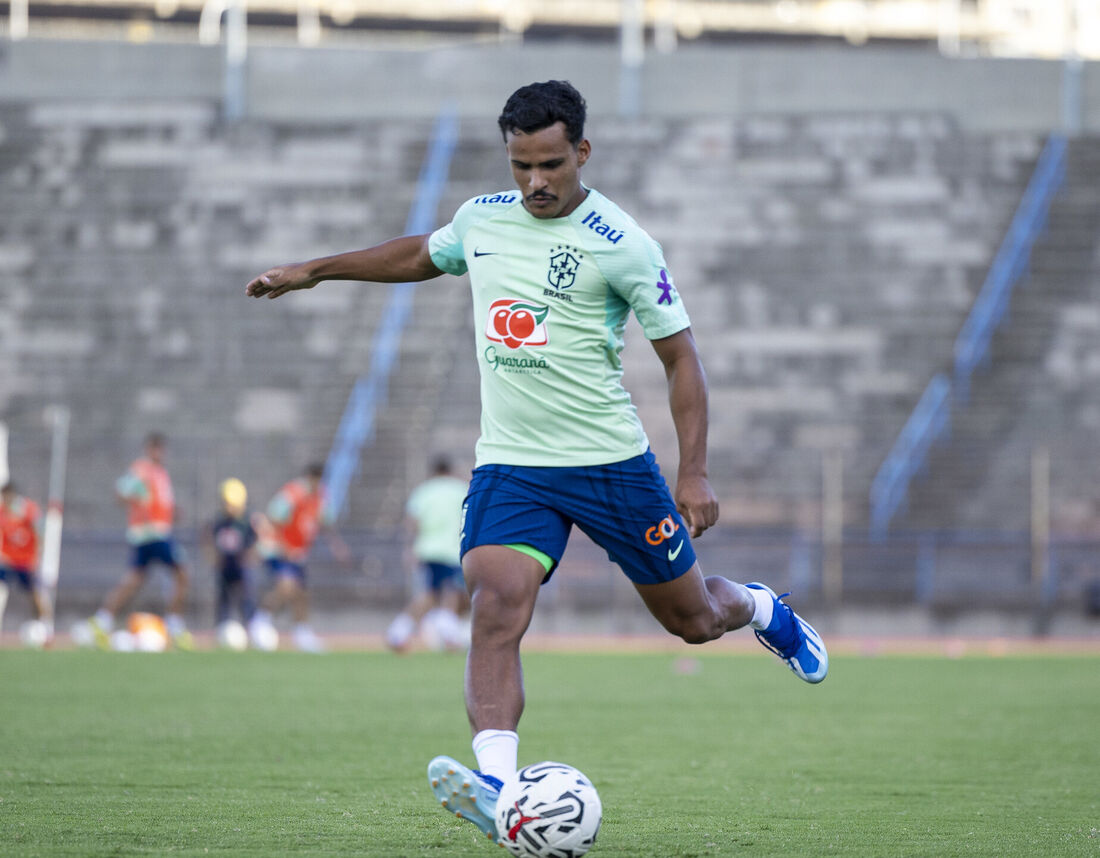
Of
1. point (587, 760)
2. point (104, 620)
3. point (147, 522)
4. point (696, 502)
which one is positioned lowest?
point (104, 620)

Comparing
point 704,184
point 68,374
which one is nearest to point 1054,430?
point 704,184

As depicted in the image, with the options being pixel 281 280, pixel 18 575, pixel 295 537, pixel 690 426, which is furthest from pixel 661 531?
pixel 18 575

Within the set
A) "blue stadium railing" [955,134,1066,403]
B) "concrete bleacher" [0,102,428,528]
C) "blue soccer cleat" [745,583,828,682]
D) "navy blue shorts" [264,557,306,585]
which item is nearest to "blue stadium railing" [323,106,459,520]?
"concrete bleacher" [0,102,428,528]

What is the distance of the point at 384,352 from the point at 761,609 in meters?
19.7

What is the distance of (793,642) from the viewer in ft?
20.7

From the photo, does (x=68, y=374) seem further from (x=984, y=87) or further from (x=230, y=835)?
(x=230, y=835)

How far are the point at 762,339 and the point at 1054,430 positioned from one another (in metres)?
4.69

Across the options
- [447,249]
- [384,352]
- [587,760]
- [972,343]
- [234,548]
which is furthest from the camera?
[972,343]

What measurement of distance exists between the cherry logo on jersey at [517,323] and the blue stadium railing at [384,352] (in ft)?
56.5

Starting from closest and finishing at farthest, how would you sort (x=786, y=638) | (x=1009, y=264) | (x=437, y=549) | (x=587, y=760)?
(x=786, y=638) < (x=587, y=760) < (x=437, y=549) < (x=1009, y=264)

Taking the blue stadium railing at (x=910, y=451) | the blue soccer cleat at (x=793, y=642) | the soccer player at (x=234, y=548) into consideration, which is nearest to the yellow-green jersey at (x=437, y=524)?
the soccer player at (x=234, y=548)

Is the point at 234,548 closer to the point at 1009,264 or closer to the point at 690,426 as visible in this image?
the point at 1009,264

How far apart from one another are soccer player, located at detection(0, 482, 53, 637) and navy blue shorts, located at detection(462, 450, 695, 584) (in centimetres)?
1471

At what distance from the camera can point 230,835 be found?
204 inches
